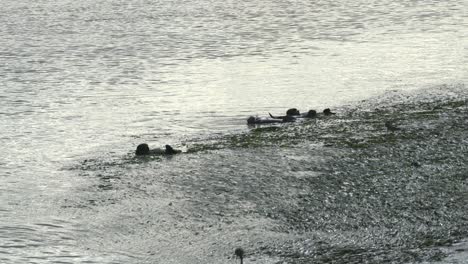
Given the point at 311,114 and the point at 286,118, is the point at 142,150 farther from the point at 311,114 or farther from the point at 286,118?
the point at 311,114

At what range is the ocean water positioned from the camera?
610 inches

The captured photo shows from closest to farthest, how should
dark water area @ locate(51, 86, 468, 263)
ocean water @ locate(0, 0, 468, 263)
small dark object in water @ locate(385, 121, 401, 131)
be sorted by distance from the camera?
dark water area @ locate(51, 86, 468, 263) < ocean water @ locate(0, 0, 468, 263) < small dark object in water @ locate(385, 121, 401, 131)

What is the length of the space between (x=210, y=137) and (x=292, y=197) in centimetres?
581

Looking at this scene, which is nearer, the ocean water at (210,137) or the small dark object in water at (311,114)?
the ocean water at (210,137)

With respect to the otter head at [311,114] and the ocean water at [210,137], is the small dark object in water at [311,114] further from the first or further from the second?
the ocean water at [210,137]

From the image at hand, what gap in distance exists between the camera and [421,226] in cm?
1547

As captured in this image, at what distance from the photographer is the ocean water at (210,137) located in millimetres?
15492

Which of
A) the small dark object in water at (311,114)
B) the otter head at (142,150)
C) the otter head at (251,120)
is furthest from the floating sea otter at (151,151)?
the small dark object in water at (311,114)

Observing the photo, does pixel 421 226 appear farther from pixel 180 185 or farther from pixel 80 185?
pixel 80 185

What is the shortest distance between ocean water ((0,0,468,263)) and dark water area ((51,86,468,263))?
0.05 meters

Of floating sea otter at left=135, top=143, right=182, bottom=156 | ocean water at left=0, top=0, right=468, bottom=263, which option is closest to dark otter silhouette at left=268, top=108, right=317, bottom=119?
ocean water at left=0, top=0, right=468, bottom=263

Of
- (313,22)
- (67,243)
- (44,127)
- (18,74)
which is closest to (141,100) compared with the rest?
(44,127)

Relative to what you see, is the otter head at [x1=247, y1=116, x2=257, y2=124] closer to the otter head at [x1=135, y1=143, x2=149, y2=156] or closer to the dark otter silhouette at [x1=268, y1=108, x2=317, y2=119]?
the dark otter silhouette at [x1=268, y1=108, x2=317, y2=119]

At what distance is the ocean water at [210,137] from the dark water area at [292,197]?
0.16 feet
